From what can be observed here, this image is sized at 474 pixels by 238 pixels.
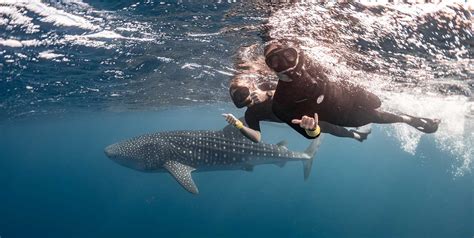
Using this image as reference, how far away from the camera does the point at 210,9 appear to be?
22.6ft

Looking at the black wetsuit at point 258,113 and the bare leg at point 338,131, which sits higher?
the black wetsuit at point 258,113

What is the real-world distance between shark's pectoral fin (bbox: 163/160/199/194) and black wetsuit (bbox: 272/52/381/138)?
15.9 feet

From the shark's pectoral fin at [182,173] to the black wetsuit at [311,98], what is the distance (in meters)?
4.85

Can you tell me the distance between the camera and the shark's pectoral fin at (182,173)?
31.9 ft

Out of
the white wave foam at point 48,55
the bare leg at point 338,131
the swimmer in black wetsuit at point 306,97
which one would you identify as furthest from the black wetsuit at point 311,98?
the white wave foam at point 48,55

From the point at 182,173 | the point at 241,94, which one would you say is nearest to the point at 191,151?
the point at 182,173

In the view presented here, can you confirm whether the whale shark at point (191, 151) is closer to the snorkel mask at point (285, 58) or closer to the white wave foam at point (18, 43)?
the white wave foam at point (18, 43)

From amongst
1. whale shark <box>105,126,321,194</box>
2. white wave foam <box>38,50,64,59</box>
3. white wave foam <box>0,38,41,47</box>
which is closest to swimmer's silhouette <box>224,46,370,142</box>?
whale shark <box>105,126,321,194</box>

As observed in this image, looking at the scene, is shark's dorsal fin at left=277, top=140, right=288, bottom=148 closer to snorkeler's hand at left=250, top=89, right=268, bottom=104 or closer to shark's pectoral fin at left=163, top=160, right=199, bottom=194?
shark's pectoral fin at left=163, top=160, right=199, bottom=194

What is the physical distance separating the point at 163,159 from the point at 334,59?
6.34 metres

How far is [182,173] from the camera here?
34.3ft

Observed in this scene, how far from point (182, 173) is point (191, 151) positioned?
1050mm

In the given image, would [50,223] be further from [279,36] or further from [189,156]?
[279,36]

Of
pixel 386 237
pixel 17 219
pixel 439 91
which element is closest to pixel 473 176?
pixel 386 237
